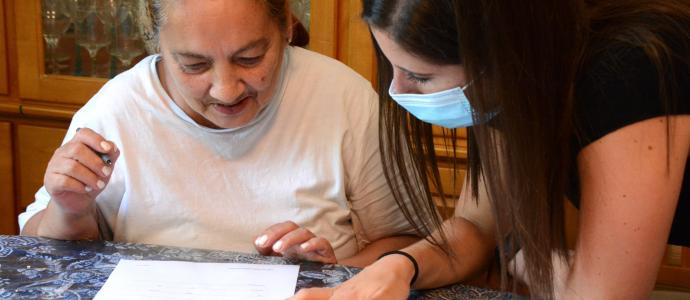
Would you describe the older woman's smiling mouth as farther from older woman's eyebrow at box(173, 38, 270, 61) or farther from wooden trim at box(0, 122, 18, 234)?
wooden trim at box(0, 122, 18, 234)

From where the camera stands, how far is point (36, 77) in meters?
2.25

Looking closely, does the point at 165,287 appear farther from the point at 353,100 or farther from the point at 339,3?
the point at 339,3

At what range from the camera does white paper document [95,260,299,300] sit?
114 centimetres

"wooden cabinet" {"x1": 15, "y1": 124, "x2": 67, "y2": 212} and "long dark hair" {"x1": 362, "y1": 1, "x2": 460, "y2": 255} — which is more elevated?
"long dark hair" {"x1": 362, "y1": 1, "x2": 460, "y2": 255}

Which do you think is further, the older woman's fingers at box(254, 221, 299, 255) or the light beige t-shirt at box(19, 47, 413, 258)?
the light beige t-shirt at box(19, 47, 413, 258)

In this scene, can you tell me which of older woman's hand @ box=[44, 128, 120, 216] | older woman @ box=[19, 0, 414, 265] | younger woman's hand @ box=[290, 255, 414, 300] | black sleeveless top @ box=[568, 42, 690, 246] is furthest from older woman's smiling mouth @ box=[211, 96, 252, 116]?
black sleeveless top @ box=[568, 42, 690, 246]

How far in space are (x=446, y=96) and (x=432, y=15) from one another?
13 centimetres

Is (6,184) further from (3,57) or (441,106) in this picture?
(441,106)

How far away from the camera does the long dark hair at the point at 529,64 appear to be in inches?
37.5

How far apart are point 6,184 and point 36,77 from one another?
0.97 feet

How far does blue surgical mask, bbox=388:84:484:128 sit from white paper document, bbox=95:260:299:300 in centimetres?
28

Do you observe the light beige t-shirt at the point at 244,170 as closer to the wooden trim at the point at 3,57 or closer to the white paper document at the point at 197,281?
the white paper document at the point at 197,281

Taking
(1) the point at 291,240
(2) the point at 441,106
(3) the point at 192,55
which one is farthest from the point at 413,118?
(3) the point at 192,55

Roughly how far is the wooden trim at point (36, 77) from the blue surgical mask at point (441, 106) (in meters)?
1.26
